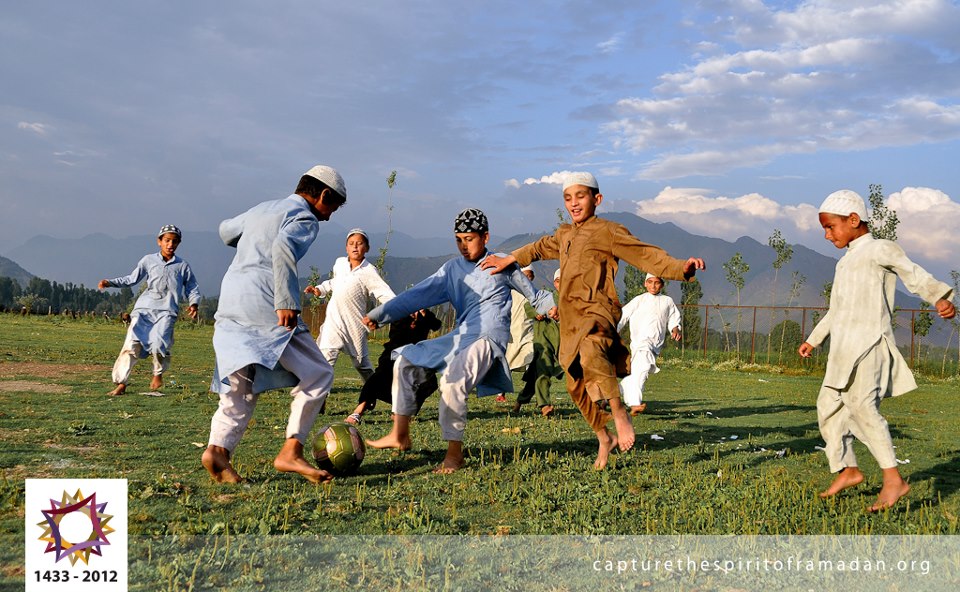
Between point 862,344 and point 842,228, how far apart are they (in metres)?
0.86

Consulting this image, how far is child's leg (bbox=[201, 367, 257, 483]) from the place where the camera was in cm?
530

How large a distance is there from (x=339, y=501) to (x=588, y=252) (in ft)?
9.45

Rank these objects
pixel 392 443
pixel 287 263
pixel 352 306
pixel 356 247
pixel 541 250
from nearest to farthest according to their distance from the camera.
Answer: pixel 287 263 → pixel 392 443 → pixel 541 250 → pixel 356 247 → pixel 352 306

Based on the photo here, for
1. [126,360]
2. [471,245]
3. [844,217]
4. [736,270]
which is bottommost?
[126,360]

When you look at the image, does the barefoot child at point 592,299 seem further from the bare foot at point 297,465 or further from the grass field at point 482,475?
the bare foot at point 297,465

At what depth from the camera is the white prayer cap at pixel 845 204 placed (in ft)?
18.7

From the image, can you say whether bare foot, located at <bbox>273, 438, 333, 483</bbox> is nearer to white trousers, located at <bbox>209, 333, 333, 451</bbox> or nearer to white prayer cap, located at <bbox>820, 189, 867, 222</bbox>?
white trousers, located at <bbox>209, 333, 333, 451</bbox>

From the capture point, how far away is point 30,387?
1072 centimetres

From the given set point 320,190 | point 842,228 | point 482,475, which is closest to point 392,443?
point 482,475

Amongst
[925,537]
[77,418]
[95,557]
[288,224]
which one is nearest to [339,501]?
[95,557]

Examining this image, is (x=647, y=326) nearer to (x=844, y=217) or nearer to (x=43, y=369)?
(x=844, y=217)

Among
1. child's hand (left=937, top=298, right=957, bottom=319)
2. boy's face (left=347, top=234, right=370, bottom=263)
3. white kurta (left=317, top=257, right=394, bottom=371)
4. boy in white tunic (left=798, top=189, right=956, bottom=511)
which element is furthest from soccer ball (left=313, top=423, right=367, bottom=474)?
child's hand (left=937, top=298, right=957, bottom=319)

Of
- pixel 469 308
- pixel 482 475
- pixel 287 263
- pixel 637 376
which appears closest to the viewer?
pixel 287 263

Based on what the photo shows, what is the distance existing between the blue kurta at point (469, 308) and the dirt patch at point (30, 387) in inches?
243
